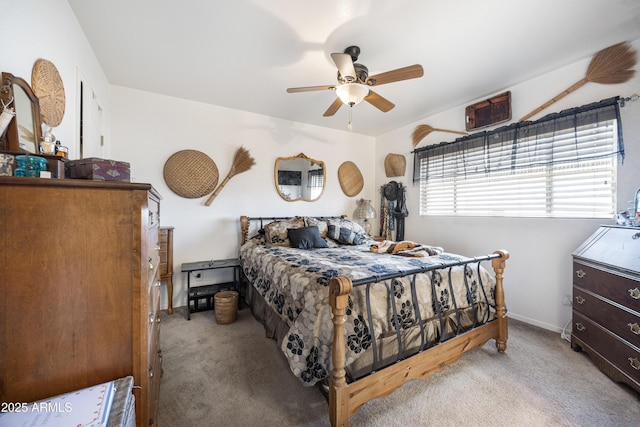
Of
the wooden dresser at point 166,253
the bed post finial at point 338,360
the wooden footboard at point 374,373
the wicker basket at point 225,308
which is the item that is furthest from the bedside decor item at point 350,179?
the bed post finial at point 338,360

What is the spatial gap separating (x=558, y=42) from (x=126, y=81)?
13.6 feet

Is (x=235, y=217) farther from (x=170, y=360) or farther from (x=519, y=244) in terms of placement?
(x=519, y=244)

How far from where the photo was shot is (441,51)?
7.07 feet

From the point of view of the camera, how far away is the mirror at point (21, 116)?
106cm

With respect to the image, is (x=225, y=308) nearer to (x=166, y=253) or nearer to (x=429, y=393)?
(x=166, y=253)

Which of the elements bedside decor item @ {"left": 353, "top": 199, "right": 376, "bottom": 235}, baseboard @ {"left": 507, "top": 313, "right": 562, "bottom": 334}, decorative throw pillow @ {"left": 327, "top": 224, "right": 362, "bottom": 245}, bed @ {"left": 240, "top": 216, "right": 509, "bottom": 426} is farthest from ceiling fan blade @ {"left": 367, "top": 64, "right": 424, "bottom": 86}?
baseboard @ {"left": 507, "top": 313, "right": 562, "bottom": 334}

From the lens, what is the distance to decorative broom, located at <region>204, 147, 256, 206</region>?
3288 millimetres

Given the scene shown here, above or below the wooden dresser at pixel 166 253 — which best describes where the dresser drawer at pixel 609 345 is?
below

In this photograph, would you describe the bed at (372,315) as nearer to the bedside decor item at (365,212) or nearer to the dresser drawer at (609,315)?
the dresser drawer at (609,315)

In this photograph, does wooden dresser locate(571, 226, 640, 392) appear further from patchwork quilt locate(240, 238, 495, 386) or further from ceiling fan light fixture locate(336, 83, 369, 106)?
ceiling fan light fixture locate(336, 83, 369, 106)

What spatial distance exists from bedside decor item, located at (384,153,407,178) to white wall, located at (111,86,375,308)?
1040 mm

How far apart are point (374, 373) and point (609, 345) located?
69.1 inches

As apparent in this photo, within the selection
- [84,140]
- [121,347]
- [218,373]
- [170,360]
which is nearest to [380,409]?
[218,373]

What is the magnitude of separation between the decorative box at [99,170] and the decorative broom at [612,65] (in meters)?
3.58
